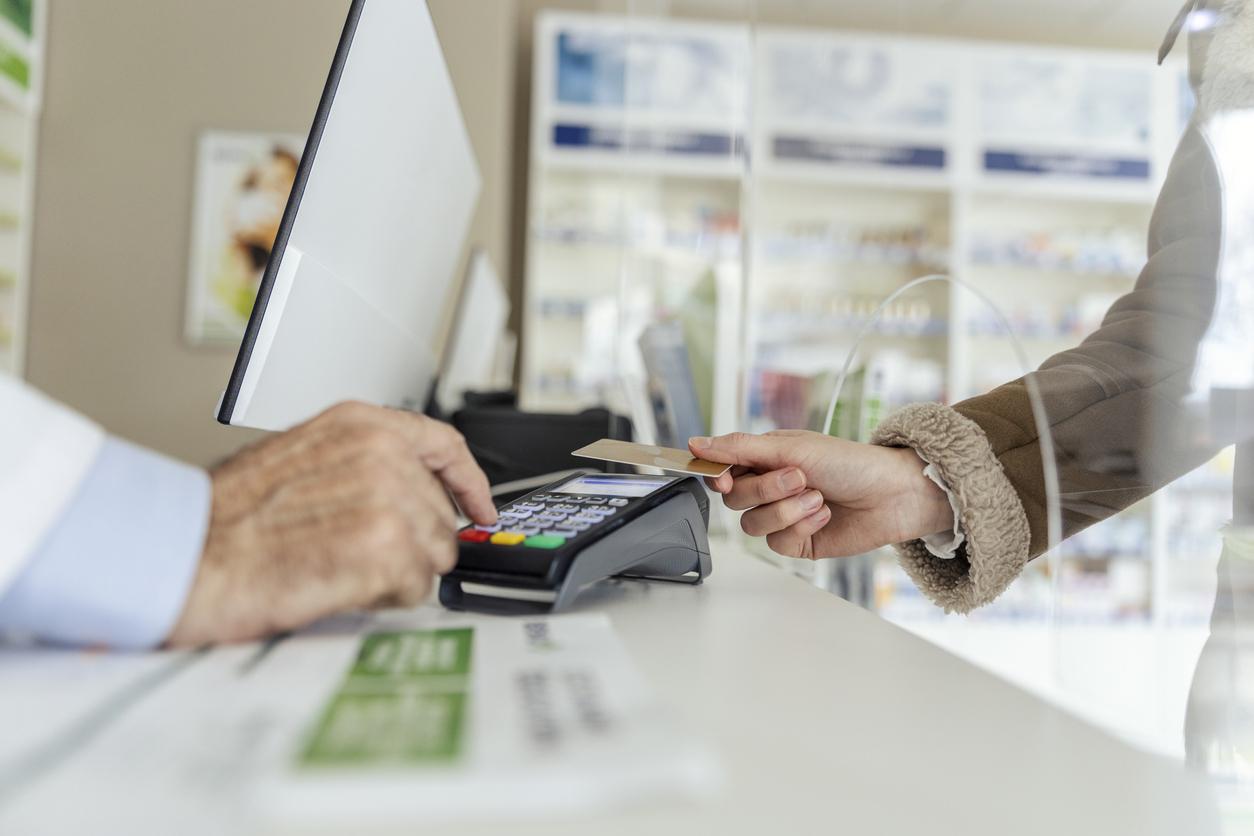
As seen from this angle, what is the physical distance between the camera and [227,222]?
7.61ft

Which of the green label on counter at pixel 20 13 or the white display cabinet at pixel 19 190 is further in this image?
the white display cabinet at pixel 19 190

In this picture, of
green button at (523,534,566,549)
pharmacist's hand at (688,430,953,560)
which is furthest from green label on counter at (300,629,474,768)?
pharmacist's hand at (688,430,953,560)

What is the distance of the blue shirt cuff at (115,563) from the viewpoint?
0.35 metres

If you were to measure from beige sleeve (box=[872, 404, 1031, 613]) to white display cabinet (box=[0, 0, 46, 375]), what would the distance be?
2.30m

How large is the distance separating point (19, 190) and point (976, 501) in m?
2.43

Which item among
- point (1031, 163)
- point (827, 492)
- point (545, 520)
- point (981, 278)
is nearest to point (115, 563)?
point (545, 520)

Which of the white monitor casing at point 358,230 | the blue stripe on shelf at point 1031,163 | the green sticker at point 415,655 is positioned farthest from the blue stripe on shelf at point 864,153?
the green sticker at point 415,655

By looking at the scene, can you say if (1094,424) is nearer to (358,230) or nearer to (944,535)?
(944,535)

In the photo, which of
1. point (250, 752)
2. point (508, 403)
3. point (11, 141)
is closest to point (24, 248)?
point (11, 141)

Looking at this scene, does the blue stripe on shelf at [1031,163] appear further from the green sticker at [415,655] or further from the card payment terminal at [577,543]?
the green sticker at [415,655]

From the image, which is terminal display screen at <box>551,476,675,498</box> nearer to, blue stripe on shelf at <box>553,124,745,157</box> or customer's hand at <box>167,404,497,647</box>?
customer's hand at <box>167,404,497,647</box>

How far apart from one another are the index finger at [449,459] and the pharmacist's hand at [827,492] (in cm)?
22

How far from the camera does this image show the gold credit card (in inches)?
24.3

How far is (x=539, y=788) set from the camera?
233 millimetres
